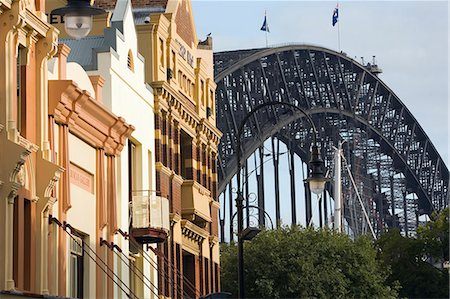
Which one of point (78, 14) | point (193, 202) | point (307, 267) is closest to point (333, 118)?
point (307, 267)

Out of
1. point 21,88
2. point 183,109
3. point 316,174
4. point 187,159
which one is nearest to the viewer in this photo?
point 21,88

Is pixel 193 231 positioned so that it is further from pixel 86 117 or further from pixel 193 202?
pixel 86 117

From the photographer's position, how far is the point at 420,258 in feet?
364

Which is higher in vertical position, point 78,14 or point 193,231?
point 78,14

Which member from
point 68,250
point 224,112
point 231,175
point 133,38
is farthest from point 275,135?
point 68,250

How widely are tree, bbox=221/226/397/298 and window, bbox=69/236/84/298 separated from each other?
33547 millimetres

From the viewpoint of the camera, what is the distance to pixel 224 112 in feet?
373

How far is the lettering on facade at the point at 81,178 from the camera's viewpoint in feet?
130

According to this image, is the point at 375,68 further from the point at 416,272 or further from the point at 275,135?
the point at 416,272

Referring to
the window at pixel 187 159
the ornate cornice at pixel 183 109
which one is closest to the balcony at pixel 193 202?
the window at pixel 187 159

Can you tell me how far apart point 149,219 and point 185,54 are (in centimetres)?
1211

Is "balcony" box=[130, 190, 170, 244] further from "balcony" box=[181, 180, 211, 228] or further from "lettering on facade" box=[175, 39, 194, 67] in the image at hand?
"lettering on facade" box=[175, 39, 194, 67]

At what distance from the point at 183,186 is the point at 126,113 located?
26.0ft

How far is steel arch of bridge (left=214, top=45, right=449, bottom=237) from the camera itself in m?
117
